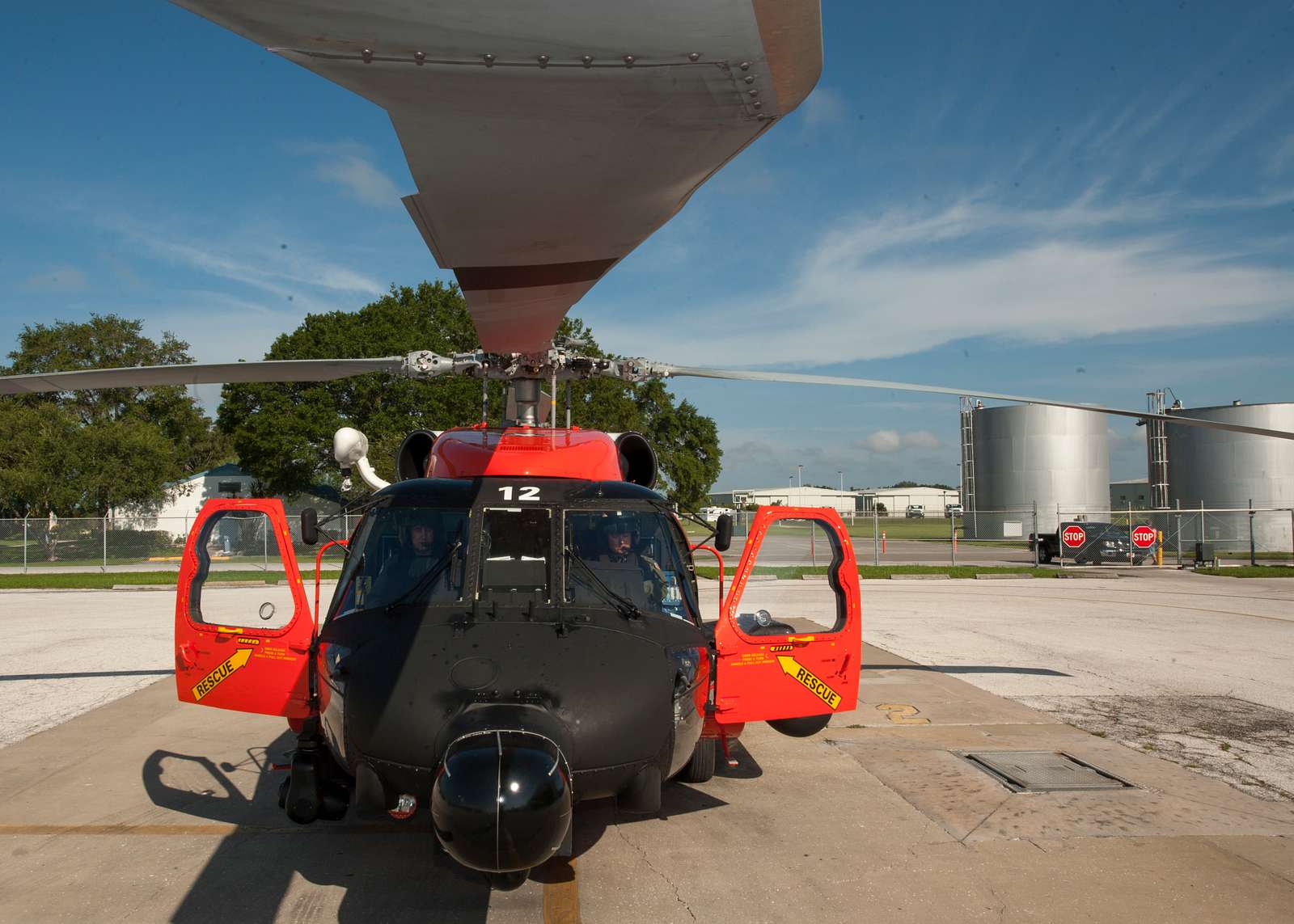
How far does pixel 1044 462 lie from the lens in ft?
151

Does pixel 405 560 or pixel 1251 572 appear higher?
pixel 405 560

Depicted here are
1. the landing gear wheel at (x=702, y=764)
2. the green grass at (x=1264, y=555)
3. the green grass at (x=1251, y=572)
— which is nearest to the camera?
the landing gear wheel at (x=702, y=764)

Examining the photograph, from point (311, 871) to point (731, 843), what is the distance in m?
2.29

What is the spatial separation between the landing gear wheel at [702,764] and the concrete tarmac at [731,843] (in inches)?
6.0

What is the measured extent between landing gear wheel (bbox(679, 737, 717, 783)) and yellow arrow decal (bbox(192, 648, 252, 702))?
2805 millimetres

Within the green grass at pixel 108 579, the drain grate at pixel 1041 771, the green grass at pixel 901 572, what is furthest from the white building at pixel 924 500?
the drain grate at pixel 1041 771

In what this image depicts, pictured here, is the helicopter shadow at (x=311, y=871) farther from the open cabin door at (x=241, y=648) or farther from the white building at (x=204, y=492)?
the white building at (x=204, y=492)

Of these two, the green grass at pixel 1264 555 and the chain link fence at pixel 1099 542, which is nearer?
the chain link fence at pixel 1099 542

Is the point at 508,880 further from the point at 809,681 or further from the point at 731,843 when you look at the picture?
the point at 809,681

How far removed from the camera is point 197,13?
143 cm

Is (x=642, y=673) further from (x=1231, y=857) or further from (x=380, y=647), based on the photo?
(x=1231, y=857)

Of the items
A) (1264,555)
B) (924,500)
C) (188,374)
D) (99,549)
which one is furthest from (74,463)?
(924,500)

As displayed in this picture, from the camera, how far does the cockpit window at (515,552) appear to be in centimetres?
460

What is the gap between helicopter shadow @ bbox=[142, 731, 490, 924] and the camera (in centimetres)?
412
